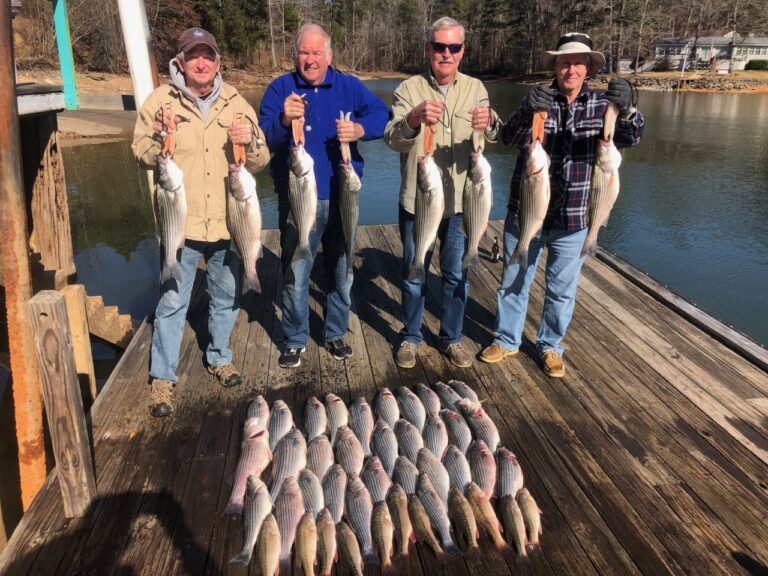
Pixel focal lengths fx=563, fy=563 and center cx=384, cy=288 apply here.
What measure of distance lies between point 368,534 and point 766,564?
1.88 m

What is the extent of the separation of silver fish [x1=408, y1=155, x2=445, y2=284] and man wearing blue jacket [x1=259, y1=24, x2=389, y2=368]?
49 cm

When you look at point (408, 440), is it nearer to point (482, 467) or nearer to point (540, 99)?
point (482, 467)

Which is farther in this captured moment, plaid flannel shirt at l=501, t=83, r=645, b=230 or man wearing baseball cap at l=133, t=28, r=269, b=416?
plaid flannel shirt at l=501, t=83, r=645, b=230

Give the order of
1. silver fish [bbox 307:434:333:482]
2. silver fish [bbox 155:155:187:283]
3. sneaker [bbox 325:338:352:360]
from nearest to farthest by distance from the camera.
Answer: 1. silver fish [bbox 307:434:333:482]
2. silver fish [bbox 155:155:187:283]
3. sneaker [bbox 325:338:352:360]

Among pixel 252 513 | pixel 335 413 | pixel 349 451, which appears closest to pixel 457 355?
pixel 335 413

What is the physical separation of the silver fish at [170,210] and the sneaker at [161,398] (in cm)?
78

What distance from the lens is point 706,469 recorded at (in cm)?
327

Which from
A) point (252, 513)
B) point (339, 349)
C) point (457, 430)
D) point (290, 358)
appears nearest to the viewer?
point (252, 513)

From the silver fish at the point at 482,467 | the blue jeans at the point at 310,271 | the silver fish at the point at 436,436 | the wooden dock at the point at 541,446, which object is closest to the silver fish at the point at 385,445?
the silver fish at the point at 436,436

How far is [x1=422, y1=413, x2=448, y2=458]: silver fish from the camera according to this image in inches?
131

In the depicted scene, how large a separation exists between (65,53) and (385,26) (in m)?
75.2

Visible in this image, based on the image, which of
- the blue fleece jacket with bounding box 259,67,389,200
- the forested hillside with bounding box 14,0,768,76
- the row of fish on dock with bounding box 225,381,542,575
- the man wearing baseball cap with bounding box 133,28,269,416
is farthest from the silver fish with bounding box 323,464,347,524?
the forested hillside with bounding box 14,0,768,76

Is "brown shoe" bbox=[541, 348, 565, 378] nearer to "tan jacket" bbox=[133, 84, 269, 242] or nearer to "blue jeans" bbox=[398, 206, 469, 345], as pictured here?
"blue jeans" bbox=[398, 206, 469, 345]

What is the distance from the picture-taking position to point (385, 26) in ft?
237
